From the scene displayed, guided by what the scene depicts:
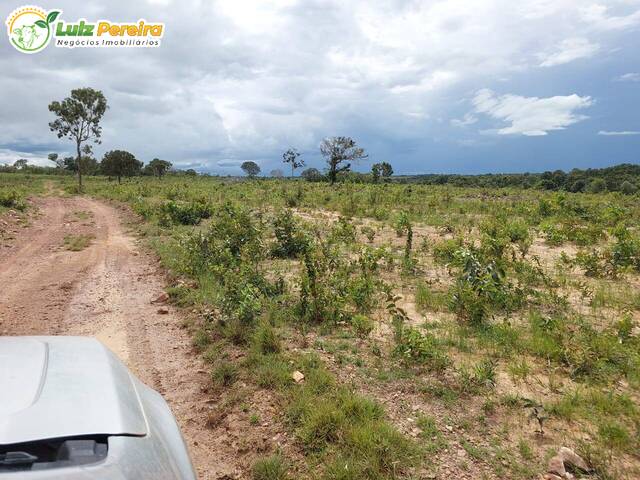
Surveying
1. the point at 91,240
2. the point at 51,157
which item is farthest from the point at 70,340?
the point at 51,157

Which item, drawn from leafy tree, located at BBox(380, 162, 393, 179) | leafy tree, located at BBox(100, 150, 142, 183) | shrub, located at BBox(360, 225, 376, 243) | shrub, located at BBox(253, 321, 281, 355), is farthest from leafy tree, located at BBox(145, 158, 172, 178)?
shrub, located at BBox(253, 321, 281, 355)

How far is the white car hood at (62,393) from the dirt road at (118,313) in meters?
1.74

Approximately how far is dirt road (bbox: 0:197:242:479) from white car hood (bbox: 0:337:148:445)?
1.74m

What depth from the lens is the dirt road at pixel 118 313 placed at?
394 cm

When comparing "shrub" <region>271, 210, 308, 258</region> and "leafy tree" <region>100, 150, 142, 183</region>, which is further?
"leafy tree" <region>100, 150, 142, 183</region>

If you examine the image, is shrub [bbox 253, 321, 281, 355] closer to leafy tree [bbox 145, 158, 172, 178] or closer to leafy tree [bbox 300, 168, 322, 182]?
leafy tree [bbox 300, 168, 322, 182]

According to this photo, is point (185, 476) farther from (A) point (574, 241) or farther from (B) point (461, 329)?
(A) point (574, 241)

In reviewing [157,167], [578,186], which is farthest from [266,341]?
[157,167]

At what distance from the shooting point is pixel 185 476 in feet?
5.90

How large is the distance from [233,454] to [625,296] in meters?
6.50

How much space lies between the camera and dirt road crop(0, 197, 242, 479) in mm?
3936

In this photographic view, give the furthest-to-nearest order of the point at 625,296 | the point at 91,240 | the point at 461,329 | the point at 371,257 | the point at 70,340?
the point at 91,240 < the point at 371,257 < the point at 625,296 < the point at 461,329 < the point at 70,340

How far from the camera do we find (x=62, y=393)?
166cm

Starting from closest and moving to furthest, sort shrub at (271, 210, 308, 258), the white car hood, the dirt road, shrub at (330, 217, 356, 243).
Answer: the white car hood → the dirt road → shrub at (271, 210, 308, 258) → shrub at (330, 217, 356, 243)
